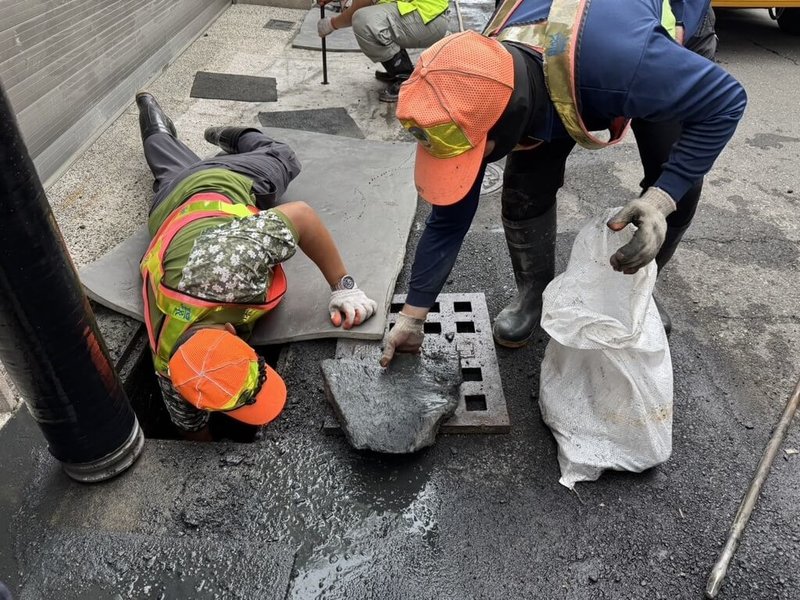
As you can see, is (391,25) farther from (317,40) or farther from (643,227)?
(643,227)

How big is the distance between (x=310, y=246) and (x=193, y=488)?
1.01m

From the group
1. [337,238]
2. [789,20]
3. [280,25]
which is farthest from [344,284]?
[789,20]

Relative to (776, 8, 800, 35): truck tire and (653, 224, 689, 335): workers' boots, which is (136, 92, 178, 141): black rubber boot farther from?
(776, 8, 800, 35): truck tire

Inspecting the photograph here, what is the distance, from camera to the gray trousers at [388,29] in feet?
14.5

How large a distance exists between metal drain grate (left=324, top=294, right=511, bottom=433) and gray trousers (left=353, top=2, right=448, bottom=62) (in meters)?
2.79

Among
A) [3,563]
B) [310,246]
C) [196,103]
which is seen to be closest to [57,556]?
[3,563]

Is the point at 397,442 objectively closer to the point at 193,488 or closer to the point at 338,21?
the point at 193,488

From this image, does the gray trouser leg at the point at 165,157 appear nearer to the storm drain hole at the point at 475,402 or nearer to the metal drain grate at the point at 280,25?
the storm drain hole at the point at 475,402

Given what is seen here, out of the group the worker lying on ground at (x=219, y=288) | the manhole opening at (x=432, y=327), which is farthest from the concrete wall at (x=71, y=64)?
the manhole opening at (x=432, y=327)

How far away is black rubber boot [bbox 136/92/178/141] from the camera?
3268 mm

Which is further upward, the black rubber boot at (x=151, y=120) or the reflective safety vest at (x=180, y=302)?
the reflective safety vest at (x=180, y=302)

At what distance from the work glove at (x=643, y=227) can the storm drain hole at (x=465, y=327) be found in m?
0.85

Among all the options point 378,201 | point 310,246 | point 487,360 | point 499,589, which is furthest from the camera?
point 378,201

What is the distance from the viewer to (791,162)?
12.3 ft
